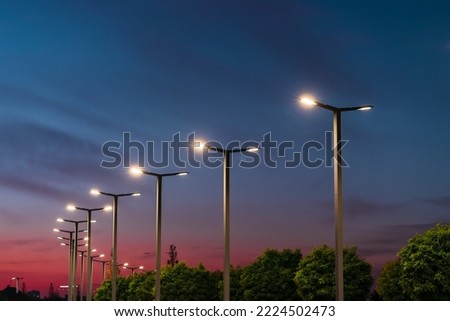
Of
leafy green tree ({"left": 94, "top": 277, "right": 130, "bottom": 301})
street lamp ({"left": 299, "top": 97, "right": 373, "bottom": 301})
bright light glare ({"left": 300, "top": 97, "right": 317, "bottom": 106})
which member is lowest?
leafy green tree ({"left": 94, "top": 277, "right": 130, "bottom": 301})

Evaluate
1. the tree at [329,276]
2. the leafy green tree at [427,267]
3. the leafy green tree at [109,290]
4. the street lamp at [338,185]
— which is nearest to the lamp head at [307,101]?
the street lamp at [338,185]

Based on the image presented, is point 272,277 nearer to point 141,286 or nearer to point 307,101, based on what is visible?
point 141,286

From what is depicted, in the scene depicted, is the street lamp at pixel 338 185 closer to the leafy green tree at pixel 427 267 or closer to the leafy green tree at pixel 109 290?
the leafy green tree at pixel 427 267

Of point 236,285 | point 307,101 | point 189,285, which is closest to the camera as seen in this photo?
point 307,101

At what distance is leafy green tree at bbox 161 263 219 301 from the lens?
93.9 meters

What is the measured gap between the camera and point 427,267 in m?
53.4

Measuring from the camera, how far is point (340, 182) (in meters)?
31.7

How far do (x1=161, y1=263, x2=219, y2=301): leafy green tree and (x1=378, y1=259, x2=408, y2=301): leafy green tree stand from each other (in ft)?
83.0

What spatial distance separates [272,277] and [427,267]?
27367 millimetres

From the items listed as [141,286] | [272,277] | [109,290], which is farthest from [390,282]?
[109,290]

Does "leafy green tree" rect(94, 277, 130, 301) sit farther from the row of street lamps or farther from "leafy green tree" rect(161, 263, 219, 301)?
the row of street lamps

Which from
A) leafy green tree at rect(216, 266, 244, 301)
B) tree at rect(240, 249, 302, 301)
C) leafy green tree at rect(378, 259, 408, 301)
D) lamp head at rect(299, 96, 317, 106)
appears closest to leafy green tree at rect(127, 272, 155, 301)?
leafy green tree at rect(216, 266, 244, 301)
